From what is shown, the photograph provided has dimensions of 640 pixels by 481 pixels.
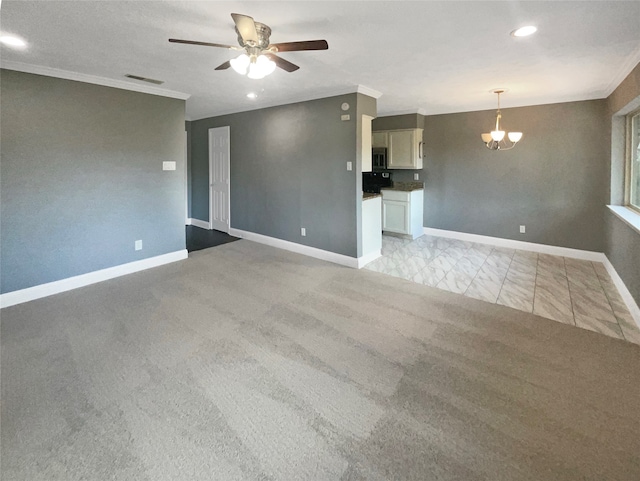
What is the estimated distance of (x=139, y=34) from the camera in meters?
2.56

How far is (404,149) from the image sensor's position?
20.6 ft

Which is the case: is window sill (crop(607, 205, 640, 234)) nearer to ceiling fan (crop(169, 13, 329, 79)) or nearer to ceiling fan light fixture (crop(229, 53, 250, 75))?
ceiling fan (crop(169, 13, 329, 79))

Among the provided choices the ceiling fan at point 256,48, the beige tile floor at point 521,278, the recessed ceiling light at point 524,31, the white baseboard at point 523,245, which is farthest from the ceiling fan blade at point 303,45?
the white baseboard at point 523,245

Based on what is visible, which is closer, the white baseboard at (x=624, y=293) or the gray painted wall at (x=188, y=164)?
the white baseboard at (x=624, y=293)

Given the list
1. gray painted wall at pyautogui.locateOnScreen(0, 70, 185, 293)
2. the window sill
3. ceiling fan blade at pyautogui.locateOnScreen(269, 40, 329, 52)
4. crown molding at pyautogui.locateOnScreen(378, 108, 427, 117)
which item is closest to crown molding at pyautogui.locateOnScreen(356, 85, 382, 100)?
crown molding at pyautogui.locateOnScreen(378, 108, 427, 117)

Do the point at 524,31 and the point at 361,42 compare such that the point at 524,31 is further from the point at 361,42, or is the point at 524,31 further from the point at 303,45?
the point at 303,45

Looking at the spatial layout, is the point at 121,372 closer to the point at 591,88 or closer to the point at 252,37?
the point at 252,37

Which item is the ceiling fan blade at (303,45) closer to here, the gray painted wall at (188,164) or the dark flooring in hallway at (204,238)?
the dark flooring in hallway at (204,238)

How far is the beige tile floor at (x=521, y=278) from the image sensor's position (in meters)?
3.16

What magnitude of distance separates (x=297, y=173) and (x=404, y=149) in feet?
7.56

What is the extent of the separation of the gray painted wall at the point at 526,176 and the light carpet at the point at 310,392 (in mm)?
2808

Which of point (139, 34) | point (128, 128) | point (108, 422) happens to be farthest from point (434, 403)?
point (128, 128)

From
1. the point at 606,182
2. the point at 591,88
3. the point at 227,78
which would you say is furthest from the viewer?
the point at 606,182

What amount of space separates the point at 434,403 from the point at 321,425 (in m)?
0.70
